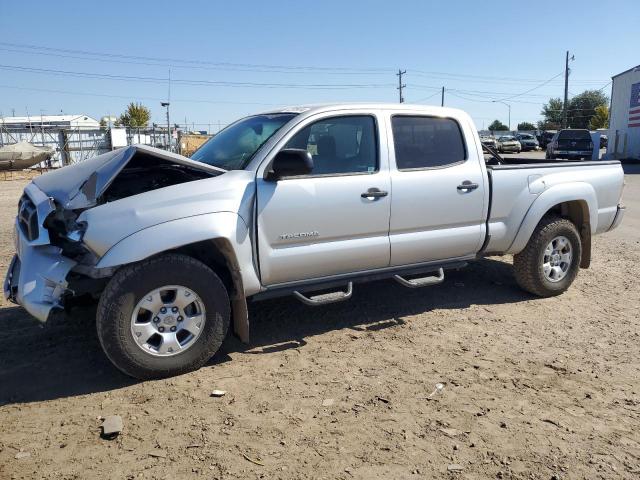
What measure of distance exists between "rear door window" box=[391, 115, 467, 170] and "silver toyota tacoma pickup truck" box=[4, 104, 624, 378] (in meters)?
0.01

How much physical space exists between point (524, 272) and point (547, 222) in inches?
23.0

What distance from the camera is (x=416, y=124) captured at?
4949 millimetres

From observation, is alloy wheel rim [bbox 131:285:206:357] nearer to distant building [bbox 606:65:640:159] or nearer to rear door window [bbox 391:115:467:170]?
rear door window [bbox 391:115:467:170]

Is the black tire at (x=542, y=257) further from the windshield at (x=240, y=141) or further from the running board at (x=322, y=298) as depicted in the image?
the windshield at (x=240, y=141)

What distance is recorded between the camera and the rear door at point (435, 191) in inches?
185

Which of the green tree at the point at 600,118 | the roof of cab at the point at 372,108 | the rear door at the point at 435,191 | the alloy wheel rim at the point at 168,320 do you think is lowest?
the alloy wheel rim at the point at 168,320

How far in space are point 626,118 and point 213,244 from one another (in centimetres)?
3492

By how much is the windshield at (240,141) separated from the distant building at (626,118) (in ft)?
106

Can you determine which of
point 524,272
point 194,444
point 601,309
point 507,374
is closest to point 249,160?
point 194,444

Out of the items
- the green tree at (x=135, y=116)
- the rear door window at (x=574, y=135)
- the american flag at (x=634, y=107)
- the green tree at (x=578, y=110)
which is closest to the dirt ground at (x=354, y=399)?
the rear door window at (x=574, y=135)

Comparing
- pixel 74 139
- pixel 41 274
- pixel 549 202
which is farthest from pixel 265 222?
pixel 74 139

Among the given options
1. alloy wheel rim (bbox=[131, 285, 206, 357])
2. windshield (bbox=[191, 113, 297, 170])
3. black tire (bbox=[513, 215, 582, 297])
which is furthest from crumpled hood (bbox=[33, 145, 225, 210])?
black tire (bbox=[513, 215, 582, 297])

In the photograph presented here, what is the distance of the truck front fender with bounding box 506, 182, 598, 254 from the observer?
5.41m

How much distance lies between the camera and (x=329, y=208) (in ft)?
14.1
